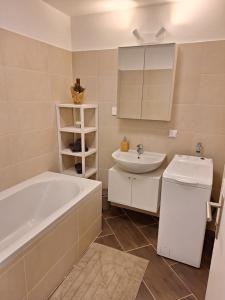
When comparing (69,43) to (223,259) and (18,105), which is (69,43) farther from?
(223,259)

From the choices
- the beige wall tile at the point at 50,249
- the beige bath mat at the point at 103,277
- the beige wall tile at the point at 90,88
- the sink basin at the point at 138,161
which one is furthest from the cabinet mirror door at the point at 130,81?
the beige bath mat at the point at 103,277

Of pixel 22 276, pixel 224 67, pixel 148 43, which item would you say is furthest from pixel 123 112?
pixel 22 276

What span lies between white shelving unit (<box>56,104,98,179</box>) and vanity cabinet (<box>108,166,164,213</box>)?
1.47 feet

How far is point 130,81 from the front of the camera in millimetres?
2381

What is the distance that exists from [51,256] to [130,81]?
195cm

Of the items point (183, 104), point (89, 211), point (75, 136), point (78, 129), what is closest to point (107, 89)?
point (78, 129)

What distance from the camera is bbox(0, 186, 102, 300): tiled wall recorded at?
3.97ft

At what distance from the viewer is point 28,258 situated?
1294mm

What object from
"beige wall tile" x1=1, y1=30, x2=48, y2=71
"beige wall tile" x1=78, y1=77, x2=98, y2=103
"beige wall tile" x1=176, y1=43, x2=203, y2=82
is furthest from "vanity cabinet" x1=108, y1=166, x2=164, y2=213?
"beige wall tile" x1=1, y1=30, x2=48, y2=71

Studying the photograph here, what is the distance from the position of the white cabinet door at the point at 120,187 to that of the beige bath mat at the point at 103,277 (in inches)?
21.8

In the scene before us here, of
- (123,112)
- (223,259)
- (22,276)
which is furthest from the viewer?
(123,112)

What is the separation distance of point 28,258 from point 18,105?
4.56 ft

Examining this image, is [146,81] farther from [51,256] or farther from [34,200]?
[51,256]

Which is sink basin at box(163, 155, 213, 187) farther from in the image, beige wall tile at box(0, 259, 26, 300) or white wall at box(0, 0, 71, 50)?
white wall at box(0, 0, 71, 50)
